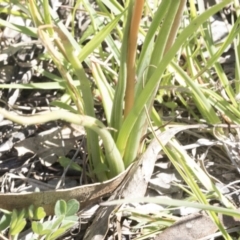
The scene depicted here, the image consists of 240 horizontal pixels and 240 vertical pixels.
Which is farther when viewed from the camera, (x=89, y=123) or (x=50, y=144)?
(x=50, y=144)

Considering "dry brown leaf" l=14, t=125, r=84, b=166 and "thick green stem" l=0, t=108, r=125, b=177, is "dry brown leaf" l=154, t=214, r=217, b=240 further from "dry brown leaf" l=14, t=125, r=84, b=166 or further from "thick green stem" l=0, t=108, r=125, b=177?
"dry brown leaf" l=14, t=125, r=84, b=166

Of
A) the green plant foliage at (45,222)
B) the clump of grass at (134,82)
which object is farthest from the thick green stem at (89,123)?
the green plant foliage at (45,222)

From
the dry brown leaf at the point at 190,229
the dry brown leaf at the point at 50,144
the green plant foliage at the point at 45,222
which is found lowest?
the dry brown leaf at the point at 190,229

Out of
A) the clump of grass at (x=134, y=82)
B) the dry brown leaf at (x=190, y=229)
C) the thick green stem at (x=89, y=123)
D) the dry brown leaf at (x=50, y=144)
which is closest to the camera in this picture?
the thick green stem at (x=89, y=123)

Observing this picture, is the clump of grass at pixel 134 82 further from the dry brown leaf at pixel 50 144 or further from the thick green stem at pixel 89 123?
the dry brown leaf at pixel 50 144

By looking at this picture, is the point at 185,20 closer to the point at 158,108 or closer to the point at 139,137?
the point at 158,108

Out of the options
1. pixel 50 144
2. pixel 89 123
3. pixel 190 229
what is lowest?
pixel 190 229

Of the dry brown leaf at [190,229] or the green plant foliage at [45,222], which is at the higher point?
the green plant foliage at [45,222]

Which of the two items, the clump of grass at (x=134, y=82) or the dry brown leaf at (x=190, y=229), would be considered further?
the dry brown leaf at (x=190, y=229)

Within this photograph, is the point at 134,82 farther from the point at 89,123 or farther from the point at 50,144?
the point at 50,144

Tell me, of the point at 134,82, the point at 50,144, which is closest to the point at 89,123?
the point at 134,82

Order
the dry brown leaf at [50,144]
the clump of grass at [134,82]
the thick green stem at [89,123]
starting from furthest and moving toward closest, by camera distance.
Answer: the dry brown leaf at [50,144] → the clump of grass at [134,82] → the thick green stem at [89,123]
